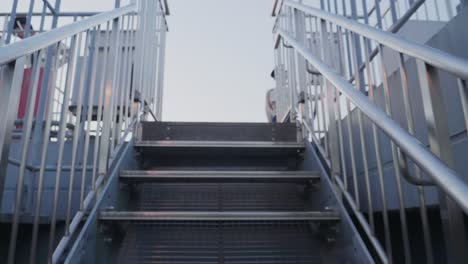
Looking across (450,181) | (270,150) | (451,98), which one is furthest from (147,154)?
(450,181)

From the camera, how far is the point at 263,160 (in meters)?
1.98

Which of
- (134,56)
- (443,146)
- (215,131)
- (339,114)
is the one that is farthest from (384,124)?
(134,56)

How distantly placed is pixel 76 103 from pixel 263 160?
1.03 metres

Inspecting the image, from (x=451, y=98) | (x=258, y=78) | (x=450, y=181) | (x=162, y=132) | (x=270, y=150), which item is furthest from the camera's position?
(x=258, y=78)

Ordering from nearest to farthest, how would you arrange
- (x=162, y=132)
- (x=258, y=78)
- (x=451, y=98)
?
1. (x=451, y=98)
2. (x=162, y=132)
3. (x=258, y=78)

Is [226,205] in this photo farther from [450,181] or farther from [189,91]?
[189,91]

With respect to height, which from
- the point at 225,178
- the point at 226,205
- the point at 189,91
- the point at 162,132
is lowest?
the point at 226,205

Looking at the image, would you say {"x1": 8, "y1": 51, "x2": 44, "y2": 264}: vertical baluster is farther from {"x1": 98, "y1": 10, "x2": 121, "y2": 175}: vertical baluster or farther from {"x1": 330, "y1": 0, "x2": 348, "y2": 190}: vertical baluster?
{"x1": 330, "y1": 0, "x2": 348, "y2": 190}: vertical baluster

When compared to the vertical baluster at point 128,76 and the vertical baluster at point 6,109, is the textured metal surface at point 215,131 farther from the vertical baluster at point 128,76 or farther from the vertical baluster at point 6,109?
the vertical baluster at point 6,109

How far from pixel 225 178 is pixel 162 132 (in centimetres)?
63

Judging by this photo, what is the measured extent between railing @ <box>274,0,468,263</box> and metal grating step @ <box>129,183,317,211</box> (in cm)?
28

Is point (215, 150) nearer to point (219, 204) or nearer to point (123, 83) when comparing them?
point (219, 204)

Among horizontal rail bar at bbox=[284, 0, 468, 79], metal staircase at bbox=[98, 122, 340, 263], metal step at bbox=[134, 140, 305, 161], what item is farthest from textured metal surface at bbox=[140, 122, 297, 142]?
horizontal rail bar at bbox=[284, 0, 468, 79]

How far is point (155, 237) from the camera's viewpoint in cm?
146
